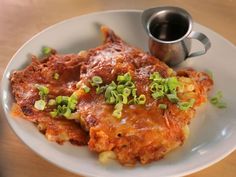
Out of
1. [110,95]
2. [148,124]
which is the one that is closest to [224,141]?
[148,124]

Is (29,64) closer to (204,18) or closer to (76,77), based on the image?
(76,77)

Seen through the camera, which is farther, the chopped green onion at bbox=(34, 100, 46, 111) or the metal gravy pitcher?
the metal gravy pitcher

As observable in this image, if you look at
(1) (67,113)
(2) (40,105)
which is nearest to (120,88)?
(1) (67,113)

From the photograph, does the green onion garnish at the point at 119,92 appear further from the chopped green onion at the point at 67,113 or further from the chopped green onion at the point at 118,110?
the chopped green onion at the point at 67,113

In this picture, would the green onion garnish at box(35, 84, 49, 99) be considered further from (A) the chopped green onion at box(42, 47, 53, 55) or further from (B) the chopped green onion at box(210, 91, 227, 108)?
(B) the chopped green onion at box(210, 91, 227, 108)

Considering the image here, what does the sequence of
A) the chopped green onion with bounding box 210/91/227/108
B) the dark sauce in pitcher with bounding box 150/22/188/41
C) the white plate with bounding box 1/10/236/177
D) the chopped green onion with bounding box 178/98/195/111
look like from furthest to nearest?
the dark sauce in pitcher with bounding box 150/22/188/41 → the chopped green onion with bounding box 210/91/227/108 → the chopped green onion with bounding box 178/98/195/111 → the white plate with bounding box 1/10/236/177

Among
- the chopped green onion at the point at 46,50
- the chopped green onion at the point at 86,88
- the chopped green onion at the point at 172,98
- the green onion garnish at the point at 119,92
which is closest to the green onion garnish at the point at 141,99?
the green onion garnish at the point at 119,92

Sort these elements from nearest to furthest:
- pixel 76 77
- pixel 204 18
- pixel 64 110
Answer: pixel 64 110, pixel 76 77, pixel 204 18

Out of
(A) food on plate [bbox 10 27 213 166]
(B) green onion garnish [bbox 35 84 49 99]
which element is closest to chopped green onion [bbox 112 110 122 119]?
(A) food on plate [bbox 10 27 213 166]
